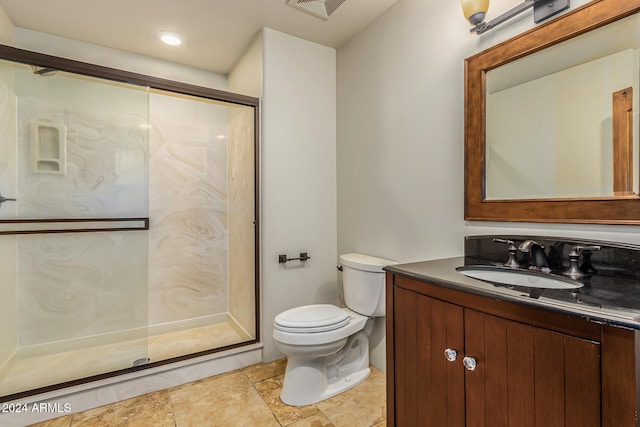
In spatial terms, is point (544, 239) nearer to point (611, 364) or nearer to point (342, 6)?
point (611, 364)

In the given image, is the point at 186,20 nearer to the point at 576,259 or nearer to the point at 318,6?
the point at 318,6

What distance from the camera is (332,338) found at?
1.63 metres

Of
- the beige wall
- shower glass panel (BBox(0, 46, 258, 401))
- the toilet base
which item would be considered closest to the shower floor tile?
shower glass panel (BBox(0, 46, 258, 401))

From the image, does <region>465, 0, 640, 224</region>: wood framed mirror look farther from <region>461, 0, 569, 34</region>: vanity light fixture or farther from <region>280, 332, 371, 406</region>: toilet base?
<region>280, 332, 371, 406</region>: toilet base

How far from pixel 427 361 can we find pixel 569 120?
1.01m

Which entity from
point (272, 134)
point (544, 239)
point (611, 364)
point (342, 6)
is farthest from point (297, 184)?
point (611, 364)

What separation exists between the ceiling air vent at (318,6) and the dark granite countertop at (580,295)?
1.64 m

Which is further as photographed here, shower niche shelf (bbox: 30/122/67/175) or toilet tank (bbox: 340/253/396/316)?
shower niche shelf (bbox: 30/122/67/175)

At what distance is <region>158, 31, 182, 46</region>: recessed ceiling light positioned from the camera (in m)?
2.18

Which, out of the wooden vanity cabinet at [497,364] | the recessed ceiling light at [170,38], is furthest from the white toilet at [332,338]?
the recessed ceiling light at [170,38]

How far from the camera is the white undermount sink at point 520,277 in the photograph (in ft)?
3.30

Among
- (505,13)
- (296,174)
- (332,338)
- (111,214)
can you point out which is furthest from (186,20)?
(332,338)

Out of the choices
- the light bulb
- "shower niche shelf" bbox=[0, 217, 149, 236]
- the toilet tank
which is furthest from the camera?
"shower niche shelf" bbox=[0, 217, 149, 236]

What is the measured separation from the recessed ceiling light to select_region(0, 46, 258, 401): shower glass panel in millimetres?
405
